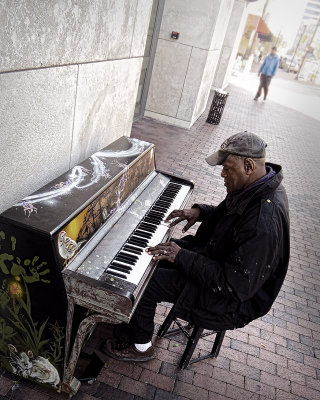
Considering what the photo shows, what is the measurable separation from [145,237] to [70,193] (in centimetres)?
67

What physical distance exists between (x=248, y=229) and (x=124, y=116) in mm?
2639

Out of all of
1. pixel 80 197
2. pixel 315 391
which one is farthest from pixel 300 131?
pixel 80 197

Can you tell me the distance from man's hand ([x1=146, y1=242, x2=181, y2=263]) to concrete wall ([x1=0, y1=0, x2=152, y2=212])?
101cm

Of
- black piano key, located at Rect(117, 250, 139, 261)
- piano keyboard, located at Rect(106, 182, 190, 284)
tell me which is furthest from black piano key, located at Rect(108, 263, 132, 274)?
black piano key, located at Rect(117, 250, 139, 261)

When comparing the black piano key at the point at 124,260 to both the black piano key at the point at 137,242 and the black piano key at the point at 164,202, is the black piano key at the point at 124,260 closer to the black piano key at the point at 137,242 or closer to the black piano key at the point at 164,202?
the black piano key at the point at 137,242

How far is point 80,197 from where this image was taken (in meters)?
2.24

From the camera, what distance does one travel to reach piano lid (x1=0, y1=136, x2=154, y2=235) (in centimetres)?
191

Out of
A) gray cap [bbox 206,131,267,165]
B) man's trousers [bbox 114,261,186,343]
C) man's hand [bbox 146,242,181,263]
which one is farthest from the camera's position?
man's trousers [bbox 114,261,186,343]

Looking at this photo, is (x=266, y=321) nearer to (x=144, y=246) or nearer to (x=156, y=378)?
(x=156, y=378)

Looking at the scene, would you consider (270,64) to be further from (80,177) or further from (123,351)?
(123,351)

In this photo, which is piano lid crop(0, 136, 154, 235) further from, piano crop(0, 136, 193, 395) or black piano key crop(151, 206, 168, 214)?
black piano key crop(151, 206, 168, 214)

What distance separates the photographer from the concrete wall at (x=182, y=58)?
841 cm

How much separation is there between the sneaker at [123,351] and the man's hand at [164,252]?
1.03 m

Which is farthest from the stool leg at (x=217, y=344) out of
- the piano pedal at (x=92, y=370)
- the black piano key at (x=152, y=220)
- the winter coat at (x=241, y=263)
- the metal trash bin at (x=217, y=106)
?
the metal trash bin at (x=217, y=106)
